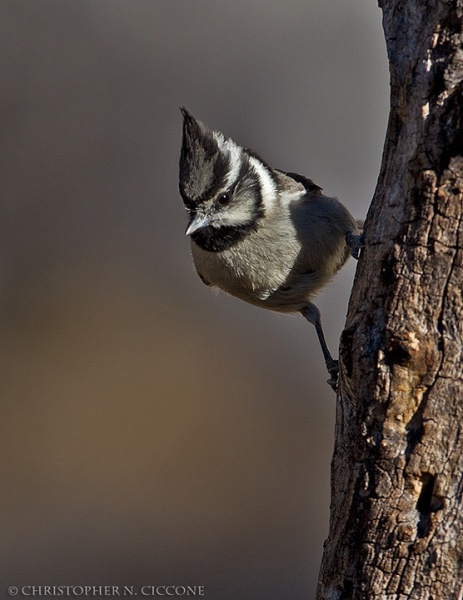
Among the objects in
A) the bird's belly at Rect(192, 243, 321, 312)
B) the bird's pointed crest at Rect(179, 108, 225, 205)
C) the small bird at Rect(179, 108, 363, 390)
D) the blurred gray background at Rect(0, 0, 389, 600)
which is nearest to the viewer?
the bird's pointed crest at Rect(179, 108, 225, 205)

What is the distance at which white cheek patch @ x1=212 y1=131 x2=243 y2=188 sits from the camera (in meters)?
3.96

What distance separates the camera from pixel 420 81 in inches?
98.8

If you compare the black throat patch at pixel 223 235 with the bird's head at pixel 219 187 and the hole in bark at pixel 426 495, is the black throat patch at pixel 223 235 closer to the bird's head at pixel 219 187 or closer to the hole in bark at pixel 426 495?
the bird's head at pixel 219 187

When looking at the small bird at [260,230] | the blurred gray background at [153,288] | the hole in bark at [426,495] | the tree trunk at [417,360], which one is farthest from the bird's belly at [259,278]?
the blurred gray background at [153,288]

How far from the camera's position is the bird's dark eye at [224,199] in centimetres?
398

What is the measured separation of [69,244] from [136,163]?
0.97m

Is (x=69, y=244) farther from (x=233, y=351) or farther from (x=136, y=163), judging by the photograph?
(x=233, y=351)

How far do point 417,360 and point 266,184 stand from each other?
2.00 metres

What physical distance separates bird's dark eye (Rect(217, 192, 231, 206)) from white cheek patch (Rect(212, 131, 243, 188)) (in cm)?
4

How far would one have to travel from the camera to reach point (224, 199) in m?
4.00

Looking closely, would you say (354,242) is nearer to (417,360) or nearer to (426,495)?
(417,360)

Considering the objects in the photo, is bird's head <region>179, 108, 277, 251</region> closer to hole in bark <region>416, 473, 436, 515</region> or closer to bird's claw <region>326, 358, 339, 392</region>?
bird's claw <region>326, 358, 339, 392</region>

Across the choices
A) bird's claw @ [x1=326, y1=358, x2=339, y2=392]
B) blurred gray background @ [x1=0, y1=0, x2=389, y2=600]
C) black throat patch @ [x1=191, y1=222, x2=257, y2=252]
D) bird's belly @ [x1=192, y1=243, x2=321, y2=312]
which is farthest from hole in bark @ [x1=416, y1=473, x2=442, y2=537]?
blurred gray background @ [x1=0, y1=0, x2=389, y2=600]

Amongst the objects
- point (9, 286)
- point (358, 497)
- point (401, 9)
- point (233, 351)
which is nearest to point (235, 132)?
point (233, 351)
